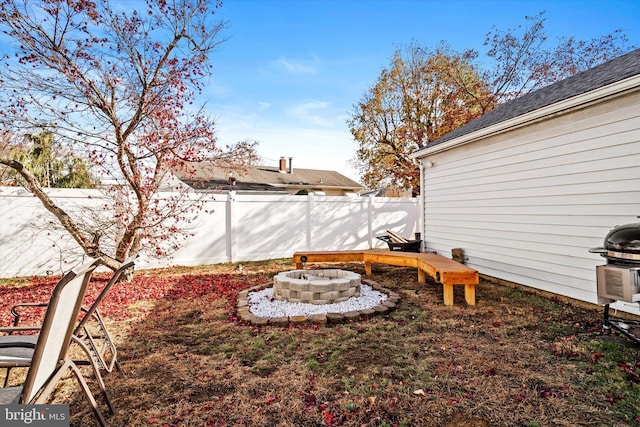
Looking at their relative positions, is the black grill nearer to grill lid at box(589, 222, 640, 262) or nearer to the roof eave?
grill lid at box(589, 222, 640, 262)

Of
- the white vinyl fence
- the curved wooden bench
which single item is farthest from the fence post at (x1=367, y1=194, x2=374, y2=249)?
the curved wooden bench

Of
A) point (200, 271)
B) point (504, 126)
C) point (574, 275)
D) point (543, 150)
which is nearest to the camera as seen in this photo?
point (574, 275)

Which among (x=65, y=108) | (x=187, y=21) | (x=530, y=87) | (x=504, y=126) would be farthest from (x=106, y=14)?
(x=530, y=87)

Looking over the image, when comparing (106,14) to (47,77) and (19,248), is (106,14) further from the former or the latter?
(19,248)

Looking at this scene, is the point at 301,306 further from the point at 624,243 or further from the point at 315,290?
the point at 624,243

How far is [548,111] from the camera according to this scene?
455cm

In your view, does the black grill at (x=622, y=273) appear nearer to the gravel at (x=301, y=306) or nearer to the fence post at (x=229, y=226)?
the gravel at (x=301, y=306)

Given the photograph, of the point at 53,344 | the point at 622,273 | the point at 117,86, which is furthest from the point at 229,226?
the point at 622,273

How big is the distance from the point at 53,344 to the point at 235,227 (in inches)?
265

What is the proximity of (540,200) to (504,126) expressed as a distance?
4.46 feet

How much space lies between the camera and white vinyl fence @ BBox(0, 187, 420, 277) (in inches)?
252

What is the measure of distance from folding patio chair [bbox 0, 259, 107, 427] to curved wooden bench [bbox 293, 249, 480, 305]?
396 cm

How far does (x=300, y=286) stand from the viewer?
15.0ft

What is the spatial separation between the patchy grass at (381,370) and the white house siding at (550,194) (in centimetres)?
70
